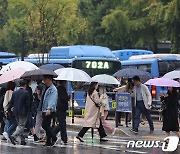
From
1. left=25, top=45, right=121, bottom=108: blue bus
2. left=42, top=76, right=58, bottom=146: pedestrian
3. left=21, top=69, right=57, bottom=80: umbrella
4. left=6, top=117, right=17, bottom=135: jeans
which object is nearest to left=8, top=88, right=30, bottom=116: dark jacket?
left=42, top=76, right=58, bottom=146: pedestrian

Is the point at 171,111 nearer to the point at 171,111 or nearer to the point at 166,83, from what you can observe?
the point at 171,111

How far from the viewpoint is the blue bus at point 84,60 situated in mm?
31369

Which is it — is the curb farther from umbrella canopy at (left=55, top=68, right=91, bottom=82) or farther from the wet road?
umbrella canopy at (left=55, top=68, right=91, bottom=82)

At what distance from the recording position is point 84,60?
32188 millimetres

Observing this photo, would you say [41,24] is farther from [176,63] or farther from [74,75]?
[74,75]

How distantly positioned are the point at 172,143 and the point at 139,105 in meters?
3.46

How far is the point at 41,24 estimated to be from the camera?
130ft

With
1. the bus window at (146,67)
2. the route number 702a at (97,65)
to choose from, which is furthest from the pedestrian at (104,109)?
the bus window at (146,67)

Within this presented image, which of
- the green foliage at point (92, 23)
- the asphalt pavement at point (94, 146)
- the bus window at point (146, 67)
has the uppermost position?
the green foliage at point (92, 23)

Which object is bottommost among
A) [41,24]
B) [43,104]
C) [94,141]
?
[94,141]

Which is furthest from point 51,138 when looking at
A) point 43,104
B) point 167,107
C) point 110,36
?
point 110,36

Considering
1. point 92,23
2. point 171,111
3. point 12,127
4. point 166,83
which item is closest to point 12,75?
point 12,127

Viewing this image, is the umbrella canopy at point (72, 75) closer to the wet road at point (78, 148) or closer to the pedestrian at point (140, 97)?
the pedestrian at point (140, 97)

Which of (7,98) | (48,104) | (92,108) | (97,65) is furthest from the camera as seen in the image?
(97,65)
